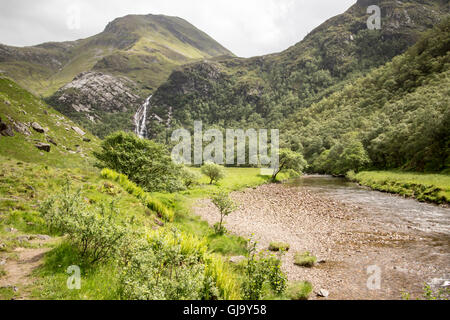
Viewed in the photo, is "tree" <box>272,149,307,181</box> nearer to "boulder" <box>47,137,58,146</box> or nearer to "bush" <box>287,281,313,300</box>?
"boulder" <box>47,137,58,146</box>

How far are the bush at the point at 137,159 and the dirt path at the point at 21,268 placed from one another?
43.5 feet

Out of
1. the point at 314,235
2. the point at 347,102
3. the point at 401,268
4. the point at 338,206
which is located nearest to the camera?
the point at 401,268

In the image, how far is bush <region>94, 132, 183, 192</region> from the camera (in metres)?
20.9

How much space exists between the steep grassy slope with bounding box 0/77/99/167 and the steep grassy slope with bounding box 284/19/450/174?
63.4 m

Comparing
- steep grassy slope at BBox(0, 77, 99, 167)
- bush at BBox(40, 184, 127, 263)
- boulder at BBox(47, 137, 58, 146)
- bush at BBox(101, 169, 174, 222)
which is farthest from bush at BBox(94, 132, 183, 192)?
boulder at BBox(47, 137, 58, 146)

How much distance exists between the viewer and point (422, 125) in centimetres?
5116

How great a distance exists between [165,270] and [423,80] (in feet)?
439

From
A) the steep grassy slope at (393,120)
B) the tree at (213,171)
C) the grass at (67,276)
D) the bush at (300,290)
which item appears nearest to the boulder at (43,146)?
the grass at (67,276)

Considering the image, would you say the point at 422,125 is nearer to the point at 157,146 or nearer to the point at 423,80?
the point at 157,146

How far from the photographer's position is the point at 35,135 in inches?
1145

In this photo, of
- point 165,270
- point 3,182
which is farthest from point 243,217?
point 3,182

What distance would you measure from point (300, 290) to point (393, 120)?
87668 millimetres

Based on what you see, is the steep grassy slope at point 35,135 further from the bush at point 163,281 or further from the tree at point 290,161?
the tree at point 290,161
